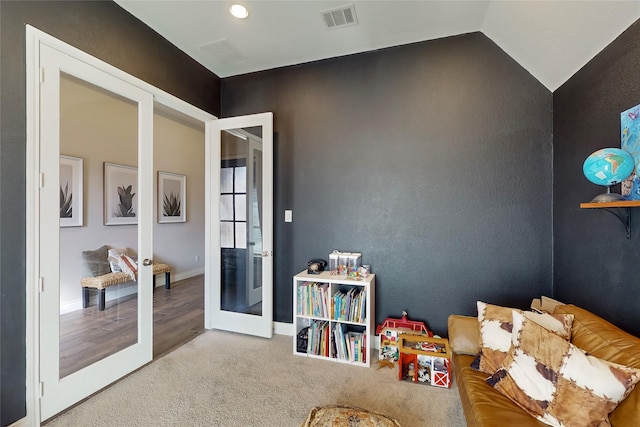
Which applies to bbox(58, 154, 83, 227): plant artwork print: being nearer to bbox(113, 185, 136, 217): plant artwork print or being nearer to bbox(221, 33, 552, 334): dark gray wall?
bbox(113, 185, 136, 217): plant artwork print

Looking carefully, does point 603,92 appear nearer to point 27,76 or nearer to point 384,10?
point 384,10

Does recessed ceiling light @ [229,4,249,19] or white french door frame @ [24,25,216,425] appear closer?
white french door frame @ [24,25,216,425]

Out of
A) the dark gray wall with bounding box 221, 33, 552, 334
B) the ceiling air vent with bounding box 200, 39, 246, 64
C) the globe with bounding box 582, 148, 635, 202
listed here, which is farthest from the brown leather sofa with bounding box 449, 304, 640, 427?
the ceiling air vent with bounding box 200, 39, 246, 64

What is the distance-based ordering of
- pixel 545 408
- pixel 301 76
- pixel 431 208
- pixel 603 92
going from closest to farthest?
1. pixel 545 408
2. pixel 603 92
3. pixel 431 208
4. pixel 301 76

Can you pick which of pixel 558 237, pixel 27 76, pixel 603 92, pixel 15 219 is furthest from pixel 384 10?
pixel 15 219

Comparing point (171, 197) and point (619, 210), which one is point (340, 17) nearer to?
point (619, 210)

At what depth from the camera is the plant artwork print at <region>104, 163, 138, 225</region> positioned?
2.31m

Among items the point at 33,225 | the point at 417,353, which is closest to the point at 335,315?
the point at 417,353

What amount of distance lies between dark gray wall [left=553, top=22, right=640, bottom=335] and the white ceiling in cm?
17

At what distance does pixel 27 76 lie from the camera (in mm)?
1599

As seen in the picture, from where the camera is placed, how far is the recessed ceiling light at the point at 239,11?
2.11 meters

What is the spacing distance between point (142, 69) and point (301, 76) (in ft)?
4.97

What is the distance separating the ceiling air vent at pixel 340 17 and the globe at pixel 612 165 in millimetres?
1992

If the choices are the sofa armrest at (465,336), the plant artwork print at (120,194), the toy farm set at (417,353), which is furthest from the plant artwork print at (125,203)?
the sofa armrest at (465,336)
